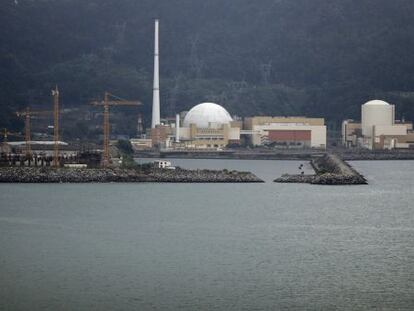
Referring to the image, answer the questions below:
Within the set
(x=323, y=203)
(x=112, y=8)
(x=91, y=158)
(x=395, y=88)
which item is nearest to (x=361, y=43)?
(x=395, y=88)

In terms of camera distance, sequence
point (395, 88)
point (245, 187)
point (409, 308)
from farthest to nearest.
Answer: point (395, 88) → point (245, 187) → point (409, 308)

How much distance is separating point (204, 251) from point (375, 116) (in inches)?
2063

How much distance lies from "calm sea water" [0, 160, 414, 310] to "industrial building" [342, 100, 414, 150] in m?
37.1

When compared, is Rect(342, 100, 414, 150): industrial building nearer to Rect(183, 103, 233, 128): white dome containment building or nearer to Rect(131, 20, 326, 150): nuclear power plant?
Rect(131, 20, 326, 150): nuclear power plant

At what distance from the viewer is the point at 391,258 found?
21344 mm

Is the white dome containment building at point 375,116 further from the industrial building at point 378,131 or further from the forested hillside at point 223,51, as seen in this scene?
the forested hillside at point 223,51

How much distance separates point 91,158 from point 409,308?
28.8 metres

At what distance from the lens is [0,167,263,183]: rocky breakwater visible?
1529 inches

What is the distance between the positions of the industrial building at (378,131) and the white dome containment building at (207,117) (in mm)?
7927

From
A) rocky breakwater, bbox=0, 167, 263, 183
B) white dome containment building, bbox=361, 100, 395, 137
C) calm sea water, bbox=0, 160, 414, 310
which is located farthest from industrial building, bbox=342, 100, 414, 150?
calm sea water, bbox=0, 160, 414, 310

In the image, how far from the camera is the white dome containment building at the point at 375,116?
73.4 m

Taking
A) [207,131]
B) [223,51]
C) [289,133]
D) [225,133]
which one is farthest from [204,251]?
[223,51]

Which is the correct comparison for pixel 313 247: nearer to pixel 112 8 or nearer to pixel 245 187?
pixel 245 187

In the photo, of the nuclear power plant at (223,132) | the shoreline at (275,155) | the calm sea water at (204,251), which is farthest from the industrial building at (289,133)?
the calm sea water at (204,251)
